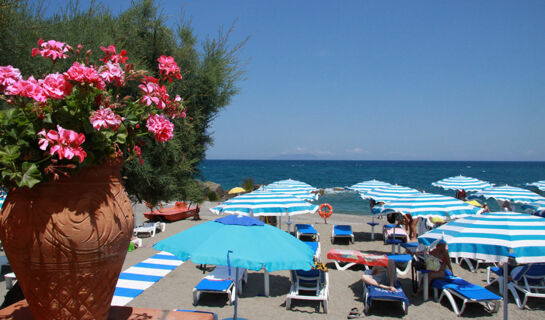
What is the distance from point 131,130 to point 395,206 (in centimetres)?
832

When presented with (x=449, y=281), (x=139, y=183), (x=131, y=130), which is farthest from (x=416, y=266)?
(x=131, y=130)

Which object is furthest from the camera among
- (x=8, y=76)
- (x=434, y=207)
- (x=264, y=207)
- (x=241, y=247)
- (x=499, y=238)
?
(x=264, y=207)

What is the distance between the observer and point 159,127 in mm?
1907

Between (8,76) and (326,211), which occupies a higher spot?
(8,76)

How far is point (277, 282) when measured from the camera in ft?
28.9

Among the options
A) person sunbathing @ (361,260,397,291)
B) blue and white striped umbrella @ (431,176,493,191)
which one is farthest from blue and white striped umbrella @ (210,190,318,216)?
blue and white striped umbrella @ (431,176,493,191)

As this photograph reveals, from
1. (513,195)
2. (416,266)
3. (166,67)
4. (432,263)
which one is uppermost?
(166,67)

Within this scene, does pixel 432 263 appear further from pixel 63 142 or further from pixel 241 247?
pixel 63 142

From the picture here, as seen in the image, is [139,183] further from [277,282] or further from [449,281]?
[449,281]

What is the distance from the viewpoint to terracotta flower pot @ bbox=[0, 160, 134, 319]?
163cm

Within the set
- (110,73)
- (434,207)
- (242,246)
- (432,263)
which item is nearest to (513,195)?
(434,207)

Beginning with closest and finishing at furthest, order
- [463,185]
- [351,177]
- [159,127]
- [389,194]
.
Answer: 1. [159,127]
2. [389,194]
3. [463,185]
4. [351,177]

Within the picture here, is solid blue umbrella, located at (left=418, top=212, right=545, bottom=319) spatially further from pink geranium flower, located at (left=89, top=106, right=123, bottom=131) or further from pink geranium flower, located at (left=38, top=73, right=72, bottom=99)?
pink geranium flower, located at (left=38, top=73, right=72, bottom=99)

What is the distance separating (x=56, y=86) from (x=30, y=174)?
0.40 m
